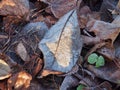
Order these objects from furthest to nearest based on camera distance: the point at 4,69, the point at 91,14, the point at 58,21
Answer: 1. the point at 91,14
2. the point at 58,21
3. the point at 4,69

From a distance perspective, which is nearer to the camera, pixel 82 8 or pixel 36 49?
pixel 36 49

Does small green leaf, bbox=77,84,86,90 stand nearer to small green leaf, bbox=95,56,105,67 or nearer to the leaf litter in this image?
the leaf litter

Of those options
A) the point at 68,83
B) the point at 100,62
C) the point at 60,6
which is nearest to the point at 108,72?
the point at 100,62

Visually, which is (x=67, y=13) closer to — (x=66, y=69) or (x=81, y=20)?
(x=81, y=20)

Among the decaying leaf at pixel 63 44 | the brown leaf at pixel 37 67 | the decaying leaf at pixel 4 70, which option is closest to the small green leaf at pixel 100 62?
the decaying leaf at pixel 63 44

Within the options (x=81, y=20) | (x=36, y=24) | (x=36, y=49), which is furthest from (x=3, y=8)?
(x=81, y=20)

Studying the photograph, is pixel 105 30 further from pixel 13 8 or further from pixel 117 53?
pixel 13 8
